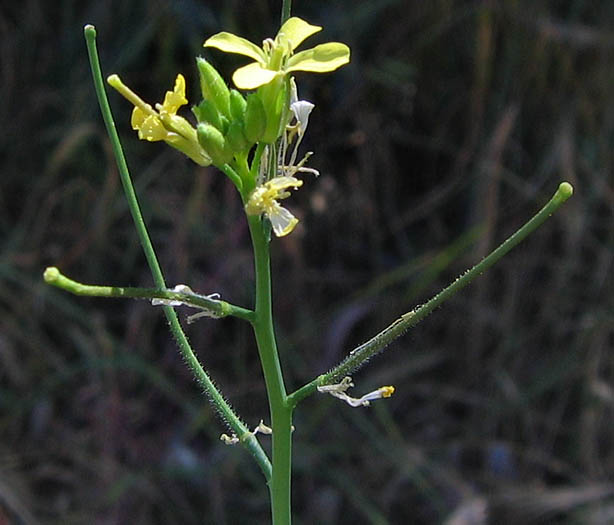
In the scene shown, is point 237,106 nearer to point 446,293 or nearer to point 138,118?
point 138,118

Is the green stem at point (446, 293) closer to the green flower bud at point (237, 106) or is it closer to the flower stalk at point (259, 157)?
the flower stalk at point (259, 157)

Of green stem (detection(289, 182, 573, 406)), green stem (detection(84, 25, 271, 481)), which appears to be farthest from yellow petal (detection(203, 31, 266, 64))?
green stem (detection(289, 182, 573, 406))

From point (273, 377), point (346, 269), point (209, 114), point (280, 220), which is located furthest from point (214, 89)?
point (346, 269)

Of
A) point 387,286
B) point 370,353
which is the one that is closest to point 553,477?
point 387,286

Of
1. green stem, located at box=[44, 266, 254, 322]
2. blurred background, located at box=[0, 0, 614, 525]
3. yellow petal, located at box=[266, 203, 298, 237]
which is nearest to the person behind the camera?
green stem, located at box=[44, 266, 254, 322]

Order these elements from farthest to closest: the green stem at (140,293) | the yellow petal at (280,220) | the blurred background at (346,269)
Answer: the blurred background at (346,269), the yellow petal at (280,220), the green stem at (140,293)

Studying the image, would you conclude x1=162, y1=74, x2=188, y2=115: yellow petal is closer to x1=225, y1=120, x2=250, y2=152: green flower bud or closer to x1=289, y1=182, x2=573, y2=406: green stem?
x1=225, y1=120, x2=250, y2=152: green flower bud

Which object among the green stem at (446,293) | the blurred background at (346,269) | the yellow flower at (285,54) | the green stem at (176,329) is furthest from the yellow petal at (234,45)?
the blurred background at (346,269)
